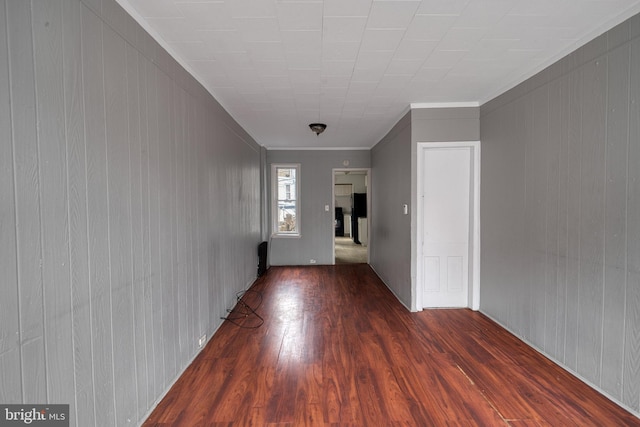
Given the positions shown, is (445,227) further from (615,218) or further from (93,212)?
(93,212)

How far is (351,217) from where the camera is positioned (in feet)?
33.2

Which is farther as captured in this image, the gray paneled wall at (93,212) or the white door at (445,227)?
the white door at (445,227)

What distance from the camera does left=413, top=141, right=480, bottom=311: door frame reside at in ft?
10.8

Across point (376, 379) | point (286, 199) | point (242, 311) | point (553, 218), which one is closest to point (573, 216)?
point (553, 218)

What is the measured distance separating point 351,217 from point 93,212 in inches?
360

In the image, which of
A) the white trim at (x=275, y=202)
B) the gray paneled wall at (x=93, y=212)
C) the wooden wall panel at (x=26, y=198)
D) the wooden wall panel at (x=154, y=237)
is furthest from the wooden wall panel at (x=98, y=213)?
the white trim at (x=275, y=202)

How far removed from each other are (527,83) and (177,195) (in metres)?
3.34

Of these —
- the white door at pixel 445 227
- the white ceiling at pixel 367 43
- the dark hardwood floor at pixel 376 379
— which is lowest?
the dark hardwood floor at pixel 376 379

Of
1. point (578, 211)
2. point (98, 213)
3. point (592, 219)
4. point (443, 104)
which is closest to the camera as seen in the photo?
point (98, 213)

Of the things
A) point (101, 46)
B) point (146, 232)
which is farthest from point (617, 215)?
point (101, 46)

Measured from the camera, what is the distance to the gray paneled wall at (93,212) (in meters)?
0.96

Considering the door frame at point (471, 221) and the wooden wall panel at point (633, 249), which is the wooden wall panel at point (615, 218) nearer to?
the wooden wall panel at point (633, 249)

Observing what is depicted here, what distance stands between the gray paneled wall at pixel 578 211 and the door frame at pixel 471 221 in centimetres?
36

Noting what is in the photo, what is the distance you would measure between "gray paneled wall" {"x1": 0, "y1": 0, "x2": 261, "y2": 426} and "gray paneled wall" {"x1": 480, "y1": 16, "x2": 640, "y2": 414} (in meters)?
3.12
